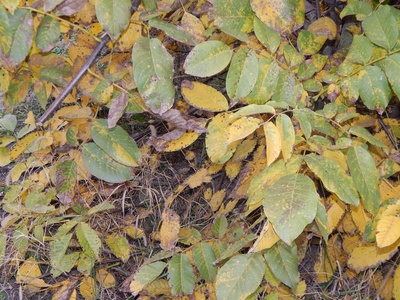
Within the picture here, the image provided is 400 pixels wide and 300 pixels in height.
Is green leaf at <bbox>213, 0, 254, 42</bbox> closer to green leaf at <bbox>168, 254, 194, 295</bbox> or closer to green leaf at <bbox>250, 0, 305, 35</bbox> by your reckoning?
green leaf at <bbox>250, 0, 305, 35</bbox>

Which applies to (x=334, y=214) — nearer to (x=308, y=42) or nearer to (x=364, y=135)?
(x=364, y=135)

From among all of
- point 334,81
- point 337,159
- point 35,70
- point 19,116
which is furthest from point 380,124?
point 19,116

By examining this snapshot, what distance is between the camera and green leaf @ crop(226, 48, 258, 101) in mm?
1048

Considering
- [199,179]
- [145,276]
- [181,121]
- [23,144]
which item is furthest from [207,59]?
[23,144]

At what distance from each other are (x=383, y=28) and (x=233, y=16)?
45 cm

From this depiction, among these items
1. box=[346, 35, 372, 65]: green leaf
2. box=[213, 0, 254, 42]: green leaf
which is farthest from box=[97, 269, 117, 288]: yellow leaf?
box=[346, 35, 372, 65]: green leaf

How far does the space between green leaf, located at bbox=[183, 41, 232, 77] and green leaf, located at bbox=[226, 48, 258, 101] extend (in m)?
0.04

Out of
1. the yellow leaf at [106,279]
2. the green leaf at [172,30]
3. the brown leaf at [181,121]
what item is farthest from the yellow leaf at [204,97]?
the yellow leaf at [106,279]

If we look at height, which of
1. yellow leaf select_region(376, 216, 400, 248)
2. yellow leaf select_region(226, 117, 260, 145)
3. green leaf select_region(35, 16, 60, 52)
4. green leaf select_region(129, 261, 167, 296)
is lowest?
green leaf select_region(129, 261, 167, 296)

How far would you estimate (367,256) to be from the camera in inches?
52.4

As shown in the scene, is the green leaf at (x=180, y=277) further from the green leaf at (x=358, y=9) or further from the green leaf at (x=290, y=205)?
the green leaf at (x=358, y=9)

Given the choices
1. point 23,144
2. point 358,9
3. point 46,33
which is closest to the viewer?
point 46,33

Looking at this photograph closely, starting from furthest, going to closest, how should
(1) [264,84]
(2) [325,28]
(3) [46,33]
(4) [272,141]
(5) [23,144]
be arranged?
(5) [23,144], (2) [325,28], (1) [264,84], (3) [46,33], (4) [272,141]

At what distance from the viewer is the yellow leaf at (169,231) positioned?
1.38 metres
